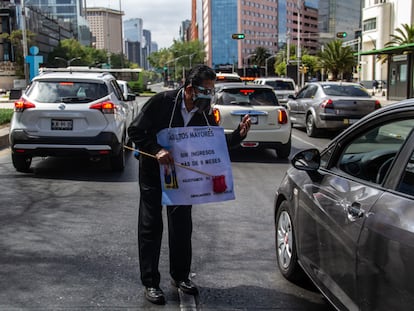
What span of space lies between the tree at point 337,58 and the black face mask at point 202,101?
202 feet

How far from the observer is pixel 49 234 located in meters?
5.75

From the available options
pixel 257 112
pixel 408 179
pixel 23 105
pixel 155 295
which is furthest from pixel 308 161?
pixel 257 112

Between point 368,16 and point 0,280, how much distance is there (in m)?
82.5

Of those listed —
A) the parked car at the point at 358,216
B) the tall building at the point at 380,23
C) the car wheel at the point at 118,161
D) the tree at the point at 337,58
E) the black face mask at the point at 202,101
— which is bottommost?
the car wheel at the point at 118,161

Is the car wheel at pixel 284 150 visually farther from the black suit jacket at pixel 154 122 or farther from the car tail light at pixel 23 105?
the black suit jacket at pixel 154 122

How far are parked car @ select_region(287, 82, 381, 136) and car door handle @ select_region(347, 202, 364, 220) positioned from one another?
12203mm

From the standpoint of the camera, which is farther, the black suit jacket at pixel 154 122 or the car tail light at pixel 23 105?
the car tail light at pixel 23 105

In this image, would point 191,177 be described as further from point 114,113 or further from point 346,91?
point 346,91

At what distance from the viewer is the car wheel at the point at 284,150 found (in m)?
11.4

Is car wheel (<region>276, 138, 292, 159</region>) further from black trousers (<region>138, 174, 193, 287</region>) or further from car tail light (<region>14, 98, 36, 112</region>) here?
black trousers (<region>138, 174, 193, 287</region>)

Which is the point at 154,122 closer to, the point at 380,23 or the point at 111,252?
the point at 111,252

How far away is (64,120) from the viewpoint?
8.92 m

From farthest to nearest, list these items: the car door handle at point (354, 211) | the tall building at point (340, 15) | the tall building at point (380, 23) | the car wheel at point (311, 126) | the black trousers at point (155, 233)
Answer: the tall building at point (340, 15) → the tall building at point (380, 23) → the car wheel at point (311, 126) → the black trousers at point (155, 233) → the car door handle at point (354, 211)

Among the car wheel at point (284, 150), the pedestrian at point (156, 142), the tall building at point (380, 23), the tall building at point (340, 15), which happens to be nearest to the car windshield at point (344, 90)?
the car wheel at point (284, 150)
